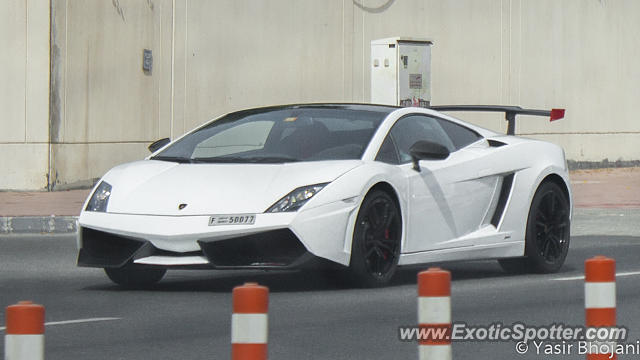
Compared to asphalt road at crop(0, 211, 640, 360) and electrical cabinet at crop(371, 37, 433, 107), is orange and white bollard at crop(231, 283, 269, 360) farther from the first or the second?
electrical cabinet at crop(371, 37, 433, 107)

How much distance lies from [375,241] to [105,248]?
5.59ft

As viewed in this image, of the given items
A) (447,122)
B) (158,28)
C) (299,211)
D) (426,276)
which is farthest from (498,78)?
(426,276)

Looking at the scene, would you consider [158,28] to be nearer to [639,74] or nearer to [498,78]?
[498,78]

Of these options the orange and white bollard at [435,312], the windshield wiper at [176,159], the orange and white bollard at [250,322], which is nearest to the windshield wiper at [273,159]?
the windshield wiper at [176,159]

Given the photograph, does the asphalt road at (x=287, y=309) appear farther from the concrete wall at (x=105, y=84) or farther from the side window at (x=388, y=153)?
the concrete wall at (x=105, y=84)

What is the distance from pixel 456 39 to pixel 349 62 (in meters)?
2.53

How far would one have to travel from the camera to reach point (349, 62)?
22.8m

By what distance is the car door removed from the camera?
31.4 feet

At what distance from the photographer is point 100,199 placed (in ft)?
29.9

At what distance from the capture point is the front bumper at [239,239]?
28.3 ft

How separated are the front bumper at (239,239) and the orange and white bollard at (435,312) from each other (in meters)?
4.03

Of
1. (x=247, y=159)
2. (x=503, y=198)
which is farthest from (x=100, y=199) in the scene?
(x=503, y=198)

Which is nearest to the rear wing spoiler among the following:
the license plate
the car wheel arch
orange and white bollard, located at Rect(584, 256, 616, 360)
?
the car wheel arch

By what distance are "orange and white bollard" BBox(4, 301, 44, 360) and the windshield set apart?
5064mm
